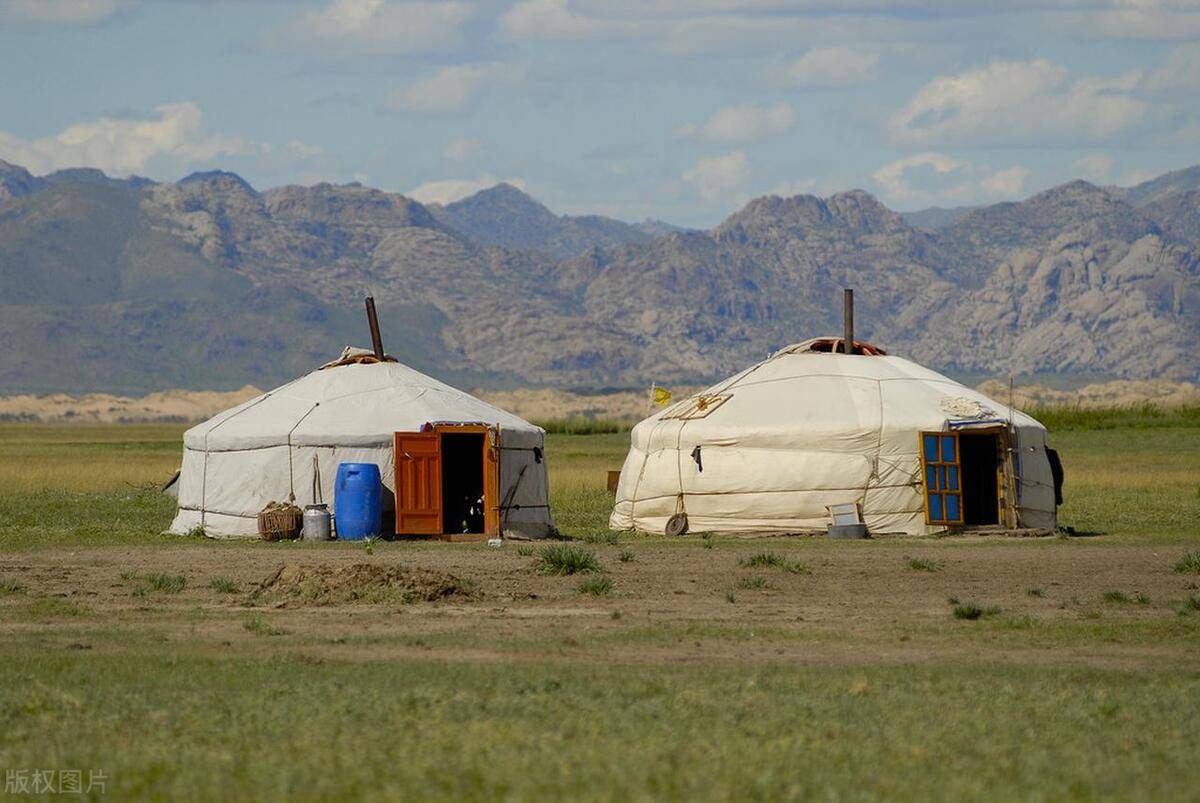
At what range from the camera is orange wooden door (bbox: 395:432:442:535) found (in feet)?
81.3

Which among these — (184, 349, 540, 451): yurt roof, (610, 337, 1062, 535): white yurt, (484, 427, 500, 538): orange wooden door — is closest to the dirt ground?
(484, 427, 500, 538): orange wooden door

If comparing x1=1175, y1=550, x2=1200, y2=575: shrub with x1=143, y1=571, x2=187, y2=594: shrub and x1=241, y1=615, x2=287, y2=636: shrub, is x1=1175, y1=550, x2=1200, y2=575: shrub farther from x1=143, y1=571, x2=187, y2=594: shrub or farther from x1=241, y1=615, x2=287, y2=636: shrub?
x1=143, y1=571, x2=187, y2=594: shrub

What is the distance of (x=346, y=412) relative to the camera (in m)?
25.7

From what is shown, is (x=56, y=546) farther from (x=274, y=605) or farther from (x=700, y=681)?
(x=700, y=681)

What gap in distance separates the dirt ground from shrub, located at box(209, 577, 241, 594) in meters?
0.10

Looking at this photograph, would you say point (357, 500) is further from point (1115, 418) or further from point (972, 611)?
point (1115, 418)

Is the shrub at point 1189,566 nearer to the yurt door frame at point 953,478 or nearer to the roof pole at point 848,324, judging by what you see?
the yurt door frame at point 953,478

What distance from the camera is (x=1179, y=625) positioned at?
15352 mm

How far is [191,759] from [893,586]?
35.2 ft

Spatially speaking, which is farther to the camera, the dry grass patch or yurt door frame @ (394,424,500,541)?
yurt door frame @ (394,424,500,541)

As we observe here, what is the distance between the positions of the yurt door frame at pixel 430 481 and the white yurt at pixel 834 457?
309 centimetres

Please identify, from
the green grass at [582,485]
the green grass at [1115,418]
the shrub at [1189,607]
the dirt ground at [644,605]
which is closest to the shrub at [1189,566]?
the dirt ground at [644,605]

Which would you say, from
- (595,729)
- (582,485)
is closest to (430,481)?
(595,729)

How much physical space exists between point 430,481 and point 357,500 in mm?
1053
